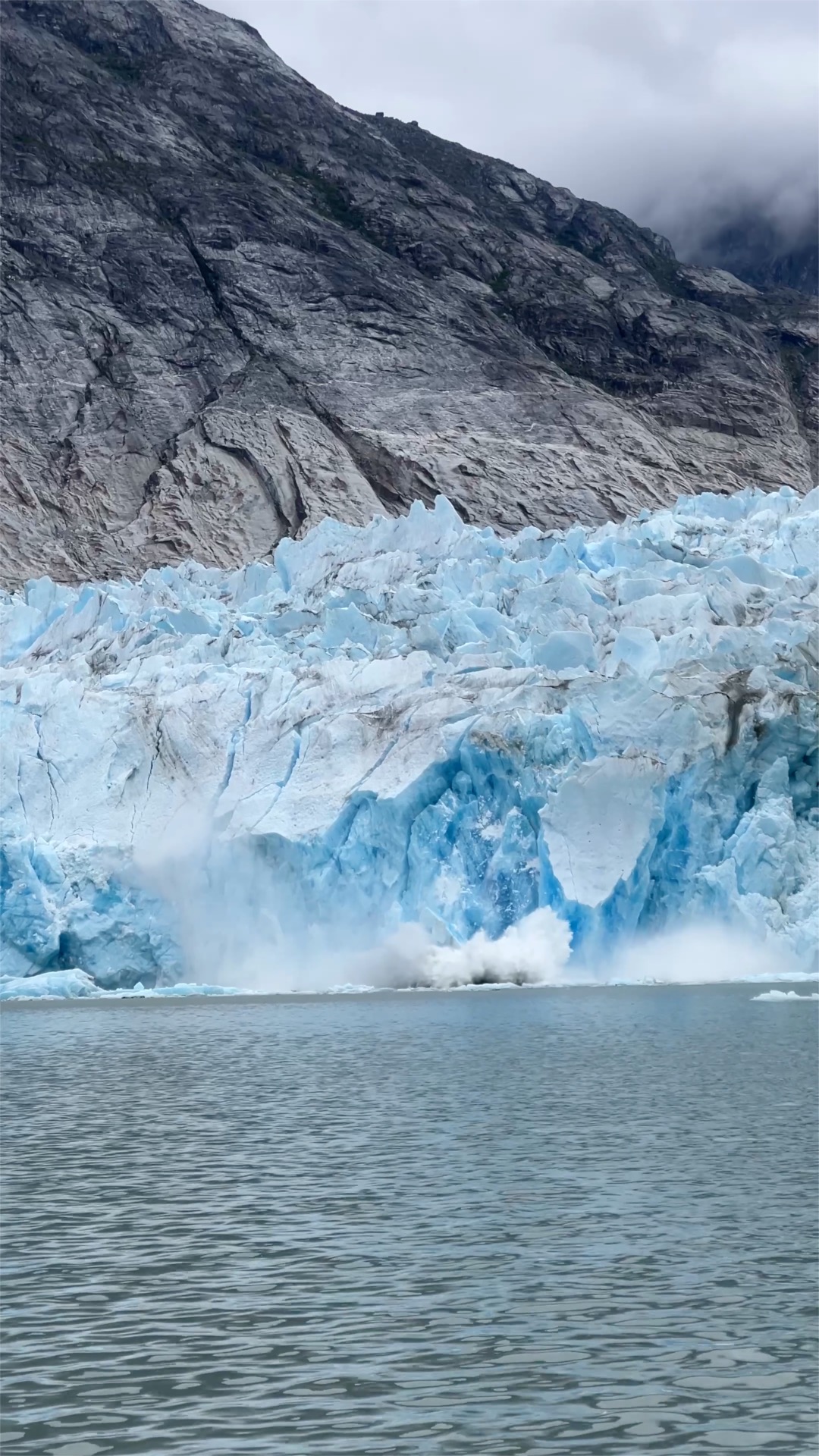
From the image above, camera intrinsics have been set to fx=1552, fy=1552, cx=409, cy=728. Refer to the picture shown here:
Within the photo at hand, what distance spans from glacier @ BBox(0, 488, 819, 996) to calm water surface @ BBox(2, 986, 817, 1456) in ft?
22.7

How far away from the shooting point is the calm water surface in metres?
5.65

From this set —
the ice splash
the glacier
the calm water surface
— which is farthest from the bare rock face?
the calm water surface

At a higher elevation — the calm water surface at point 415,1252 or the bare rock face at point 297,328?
the bare rock face at point 297,328

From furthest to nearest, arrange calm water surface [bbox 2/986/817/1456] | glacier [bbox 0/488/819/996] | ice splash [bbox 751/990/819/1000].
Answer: glacier [bbox 0/488/819/996] → ice splash [bbox 751/990/819/1000] → calm water surface [bbox 2/986/817/1456]

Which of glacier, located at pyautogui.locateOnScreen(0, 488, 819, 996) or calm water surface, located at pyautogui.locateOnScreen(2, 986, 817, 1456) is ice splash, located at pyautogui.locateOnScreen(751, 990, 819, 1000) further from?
calm water surface, located at pyautogui.locateOnScreen(2, 986, 817, 1456)

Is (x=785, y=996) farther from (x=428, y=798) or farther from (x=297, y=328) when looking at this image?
(x=297, y=328)

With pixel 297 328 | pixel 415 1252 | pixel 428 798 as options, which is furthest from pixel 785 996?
pixel 297 328

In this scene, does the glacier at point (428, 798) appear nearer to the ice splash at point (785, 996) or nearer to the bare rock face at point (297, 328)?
the ice splash at point (785, 996)

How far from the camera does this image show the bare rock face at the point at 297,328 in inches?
1681

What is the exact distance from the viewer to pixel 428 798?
2367cm

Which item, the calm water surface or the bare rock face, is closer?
the calm water surface

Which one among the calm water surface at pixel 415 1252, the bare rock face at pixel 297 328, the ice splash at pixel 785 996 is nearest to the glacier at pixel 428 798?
the ice splash at pixel 785 996

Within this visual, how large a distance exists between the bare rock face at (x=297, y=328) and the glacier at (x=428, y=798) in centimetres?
1559

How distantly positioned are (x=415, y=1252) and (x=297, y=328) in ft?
143
